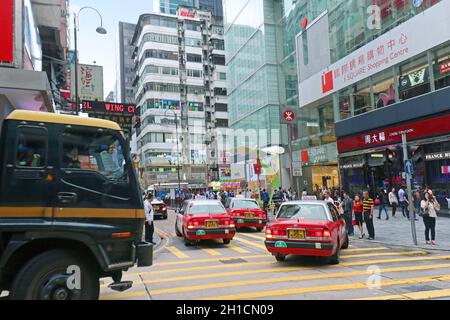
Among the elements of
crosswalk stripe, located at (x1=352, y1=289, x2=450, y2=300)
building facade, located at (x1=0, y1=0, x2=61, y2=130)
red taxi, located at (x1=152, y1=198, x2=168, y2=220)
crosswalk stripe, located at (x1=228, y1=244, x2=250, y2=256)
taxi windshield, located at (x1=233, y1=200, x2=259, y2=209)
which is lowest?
crosswalk stripe, located at (x1=228, y1=244, x2=250, y2=256)

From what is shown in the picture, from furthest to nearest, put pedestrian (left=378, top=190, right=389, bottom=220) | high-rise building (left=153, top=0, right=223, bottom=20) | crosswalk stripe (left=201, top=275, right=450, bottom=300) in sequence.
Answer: high-rise building (left=153, top=0, right=223, bottom=20) → pedestrian (left=378, top=190, right=389, bottom=220) → crosswalk stripe (left=201, top=275, right=450, bottom=300)

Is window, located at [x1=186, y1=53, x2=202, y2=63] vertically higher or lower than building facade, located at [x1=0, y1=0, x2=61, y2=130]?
higher

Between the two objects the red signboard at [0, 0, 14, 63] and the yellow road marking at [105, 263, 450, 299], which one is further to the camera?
the red signboard at [0, 0, 14, 63]

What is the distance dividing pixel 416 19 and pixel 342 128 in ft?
30.2

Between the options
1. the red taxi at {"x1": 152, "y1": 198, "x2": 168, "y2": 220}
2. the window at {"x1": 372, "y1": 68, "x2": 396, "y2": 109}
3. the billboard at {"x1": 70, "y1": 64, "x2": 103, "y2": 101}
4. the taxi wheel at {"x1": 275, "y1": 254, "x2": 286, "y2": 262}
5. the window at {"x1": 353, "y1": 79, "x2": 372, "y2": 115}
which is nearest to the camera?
the taxi wheel at {"x1": 275, "y1": 254, "x2": 286, "y2": 262}

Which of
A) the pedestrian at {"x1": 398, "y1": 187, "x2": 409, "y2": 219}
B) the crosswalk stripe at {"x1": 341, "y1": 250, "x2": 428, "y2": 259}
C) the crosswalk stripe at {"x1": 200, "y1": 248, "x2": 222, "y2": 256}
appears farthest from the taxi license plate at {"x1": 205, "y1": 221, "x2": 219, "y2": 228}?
the pedestrian at {"x1": 398, "y1": 187, "x2": 409, "y2": 219}

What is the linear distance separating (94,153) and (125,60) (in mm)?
107677

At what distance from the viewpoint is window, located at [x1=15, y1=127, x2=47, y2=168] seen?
5.05m

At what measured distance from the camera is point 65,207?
513cm

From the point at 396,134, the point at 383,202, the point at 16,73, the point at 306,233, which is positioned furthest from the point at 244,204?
the point at 396,134

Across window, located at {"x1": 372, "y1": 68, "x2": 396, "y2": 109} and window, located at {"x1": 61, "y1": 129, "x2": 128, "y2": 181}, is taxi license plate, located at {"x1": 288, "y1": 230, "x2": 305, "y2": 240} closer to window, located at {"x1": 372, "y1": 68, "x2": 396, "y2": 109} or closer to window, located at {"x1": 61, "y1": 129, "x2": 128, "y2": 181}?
window, located at {"x1": 61, "y1": 129, "x2": 128, "y2": 181}

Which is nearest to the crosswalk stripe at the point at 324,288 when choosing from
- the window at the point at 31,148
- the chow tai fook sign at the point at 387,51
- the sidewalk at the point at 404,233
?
the window at the point at 31,148

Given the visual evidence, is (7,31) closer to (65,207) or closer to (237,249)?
(65,207)

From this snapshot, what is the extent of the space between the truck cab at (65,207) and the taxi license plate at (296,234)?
172 inches
